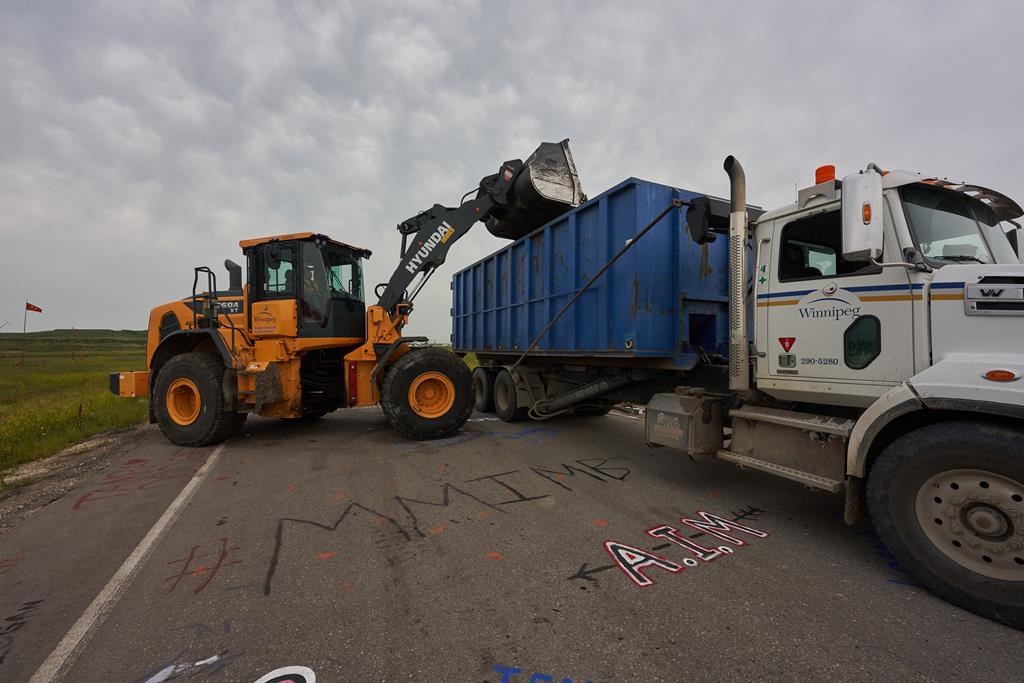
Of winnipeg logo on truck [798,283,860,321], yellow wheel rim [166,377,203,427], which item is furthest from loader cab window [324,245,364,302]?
winnipeg logo on truck [798,283,860,321]

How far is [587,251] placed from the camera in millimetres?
5836

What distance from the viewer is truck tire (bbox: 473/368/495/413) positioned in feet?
31.1

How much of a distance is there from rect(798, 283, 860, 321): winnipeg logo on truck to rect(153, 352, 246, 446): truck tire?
7.29 metres

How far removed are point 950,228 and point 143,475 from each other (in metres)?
7.99

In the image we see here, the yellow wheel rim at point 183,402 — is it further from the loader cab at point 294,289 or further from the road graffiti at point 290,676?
the road graffiti at point 290,676

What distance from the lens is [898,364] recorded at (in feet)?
9.71

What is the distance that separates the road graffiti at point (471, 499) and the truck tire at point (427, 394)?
194 centimetres

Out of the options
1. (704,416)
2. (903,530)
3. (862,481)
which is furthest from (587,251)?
(903,530)

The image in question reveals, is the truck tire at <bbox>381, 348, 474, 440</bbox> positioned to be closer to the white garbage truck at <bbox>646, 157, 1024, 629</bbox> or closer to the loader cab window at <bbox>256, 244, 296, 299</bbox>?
the loader cab window at <bbox>256, 244, 296, 299</bbox>

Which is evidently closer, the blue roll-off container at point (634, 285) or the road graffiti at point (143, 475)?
the road graffiti at point (143, 475)

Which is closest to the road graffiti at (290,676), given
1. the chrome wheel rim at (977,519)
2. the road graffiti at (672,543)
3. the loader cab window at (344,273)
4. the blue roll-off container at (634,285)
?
the road graffiti at (672,543)

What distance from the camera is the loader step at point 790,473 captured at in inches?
123

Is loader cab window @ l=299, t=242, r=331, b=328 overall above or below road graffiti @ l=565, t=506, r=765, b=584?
above

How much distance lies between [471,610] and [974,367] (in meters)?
3.19
